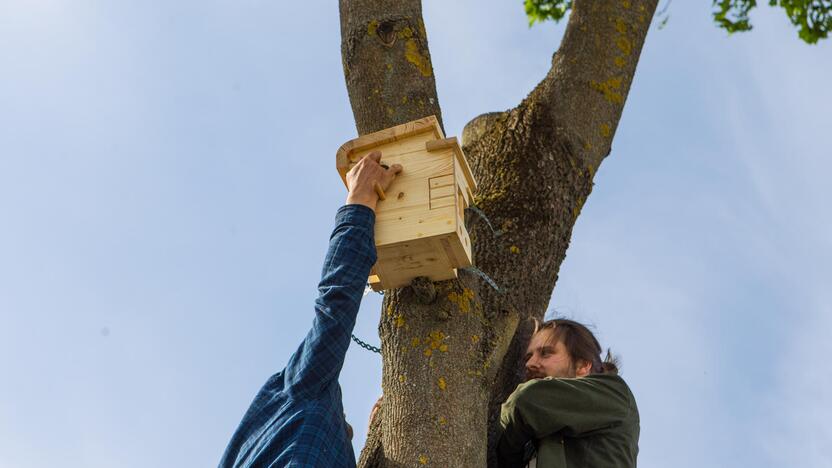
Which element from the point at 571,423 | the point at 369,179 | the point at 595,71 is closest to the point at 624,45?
the point at 595,71

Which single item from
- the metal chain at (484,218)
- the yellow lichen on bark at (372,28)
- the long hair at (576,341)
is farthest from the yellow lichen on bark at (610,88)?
the long hair at (576,341)

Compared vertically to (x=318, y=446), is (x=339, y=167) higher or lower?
higher

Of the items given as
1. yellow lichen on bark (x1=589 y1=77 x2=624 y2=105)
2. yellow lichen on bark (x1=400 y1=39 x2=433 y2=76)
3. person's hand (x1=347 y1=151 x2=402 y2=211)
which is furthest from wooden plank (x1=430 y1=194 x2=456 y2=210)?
yellow lichen on bark (x1=589 y1=77 x2=624 y2=105)

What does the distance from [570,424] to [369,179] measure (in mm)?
1175

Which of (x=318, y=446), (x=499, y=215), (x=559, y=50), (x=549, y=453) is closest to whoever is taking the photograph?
(x=318, y=446)

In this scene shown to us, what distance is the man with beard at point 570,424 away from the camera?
11.2 feet

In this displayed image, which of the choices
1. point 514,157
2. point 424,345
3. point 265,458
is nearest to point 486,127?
point 514,157

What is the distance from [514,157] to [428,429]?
4.87ft

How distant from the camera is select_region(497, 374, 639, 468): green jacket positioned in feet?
11.2

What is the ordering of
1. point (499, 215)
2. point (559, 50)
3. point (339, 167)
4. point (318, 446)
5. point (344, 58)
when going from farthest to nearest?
point (559, 50) → point (344, 58) → point (499, 215) → point (339, 167) → point (318, 446)

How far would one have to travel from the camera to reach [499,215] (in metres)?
4.09

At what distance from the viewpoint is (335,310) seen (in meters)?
3.25

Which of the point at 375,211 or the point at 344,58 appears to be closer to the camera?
the point at 375,211

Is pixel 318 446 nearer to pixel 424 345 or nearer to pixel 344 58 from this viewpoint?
pixel 424 345
